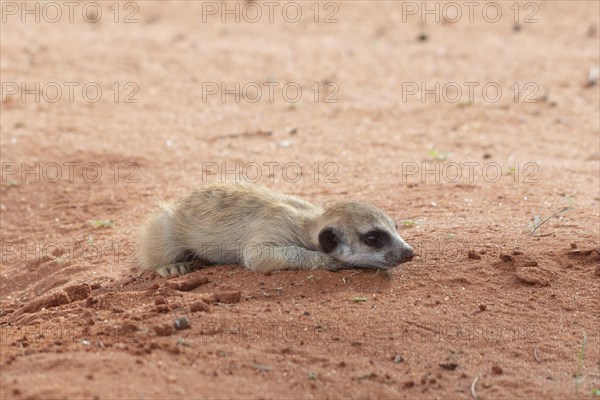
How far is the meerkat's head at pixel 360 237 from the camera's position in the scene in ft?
21.0

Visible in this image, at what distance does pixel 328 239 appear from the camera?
6.56 metres

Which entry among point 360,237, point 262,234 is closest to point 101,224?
point 262,234

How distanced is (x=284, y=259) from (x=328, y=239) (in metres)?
0.37

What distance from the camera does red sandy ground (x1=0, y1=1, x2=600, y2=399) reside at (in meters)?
5.01

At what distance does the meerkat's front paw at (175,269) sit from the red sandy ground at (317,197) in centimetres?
20

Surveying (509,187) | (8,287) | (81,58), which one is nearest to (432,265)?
(509,187)

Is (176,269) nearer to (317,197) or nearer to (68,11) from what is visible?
(317,197)

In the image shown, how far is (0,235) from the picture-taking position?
909 centimetres

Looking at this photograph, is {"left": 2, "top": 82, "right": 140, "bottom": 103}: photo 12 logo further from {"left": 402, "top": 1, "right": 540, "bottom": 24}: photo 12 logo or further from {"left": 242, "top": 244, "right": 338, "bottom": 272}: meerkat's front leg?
{"left": 242, "top": 244, "right": 338, "bottom": 272}: meerkat's front leg

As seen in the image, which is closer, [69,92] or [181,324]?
[181,324]

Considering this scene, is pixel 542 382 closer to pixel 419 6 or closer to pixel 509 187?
pixel 509 187

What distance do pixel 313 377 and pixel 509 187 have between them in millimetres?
4841

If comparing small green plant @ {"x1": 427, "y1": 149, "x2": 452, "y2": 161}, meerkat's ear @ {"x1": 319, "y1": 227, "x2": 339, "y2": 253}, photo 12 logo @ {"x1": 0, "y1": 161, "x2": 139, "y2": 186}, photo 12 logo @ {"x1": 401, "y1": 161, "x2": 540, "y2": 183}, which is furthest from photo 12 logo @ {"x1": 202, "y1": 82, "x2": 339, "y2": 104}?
meerkat's ear @ {"x1": 319, "y1": 227, "x2": 339, "y2": 253}

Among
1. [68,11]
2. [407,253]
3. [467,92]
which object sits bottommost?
[407,253]
